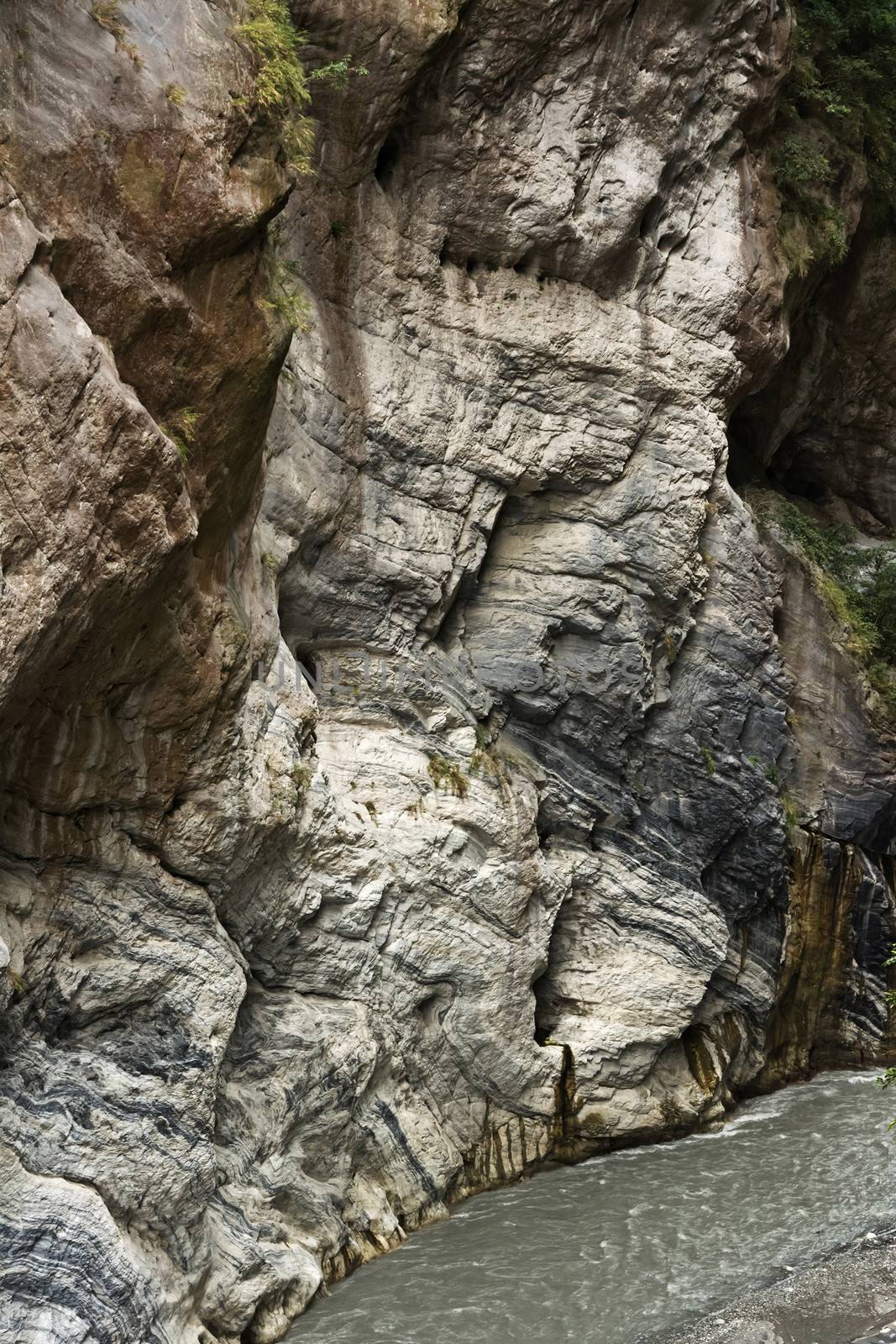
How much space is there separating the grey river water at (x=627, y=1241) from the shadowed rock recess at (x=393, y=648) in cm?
43

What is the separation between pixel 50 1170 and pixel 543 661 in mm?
8500

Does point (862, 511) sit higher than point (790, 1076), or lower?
higher

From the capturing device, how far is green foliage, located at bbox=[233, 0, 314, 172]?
28.5ft

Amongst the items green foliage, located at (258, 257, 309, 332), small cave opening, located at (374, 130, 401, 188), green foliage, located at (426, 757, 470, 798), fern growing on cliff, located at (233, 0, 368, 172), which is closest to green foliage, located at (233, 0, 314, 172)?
fern growing on cliff, located at (233, 0, 368, 172)

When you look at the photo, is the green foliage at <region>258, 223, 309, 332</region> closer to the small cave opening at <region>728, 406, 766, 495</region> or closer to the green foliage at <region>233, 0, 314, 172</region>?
the green foliage at <region>233, 0, 314, 172</region>

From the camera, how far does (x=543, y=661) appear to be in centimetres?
1505

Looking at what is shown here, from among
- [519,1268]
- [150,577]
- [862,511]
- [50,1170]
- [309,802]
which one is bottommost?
[519,1268]

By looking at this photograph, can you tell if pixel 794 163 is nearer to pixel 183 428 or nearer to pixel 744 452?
pixel 744 452

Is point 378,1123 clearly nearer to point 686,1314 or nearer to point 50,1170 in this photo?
point 686,1314

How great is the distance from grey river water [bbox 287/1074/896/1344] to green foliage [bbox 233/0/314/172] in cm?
899

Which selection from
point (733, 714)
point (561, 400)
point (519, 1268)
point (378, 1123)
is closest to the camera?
point (519, 1268)

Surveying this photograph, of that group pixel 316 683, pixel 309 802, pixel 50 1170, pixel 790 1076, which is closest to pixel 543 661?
pixel 316 683

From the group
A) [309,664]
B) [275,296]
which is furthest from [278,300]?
[309,664]

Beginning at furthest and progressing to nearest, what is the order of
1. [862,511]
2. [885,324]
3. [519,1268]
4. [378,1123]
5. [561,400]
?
[862,511], [885,324], [561,400], [378,1123], [519,1268]
